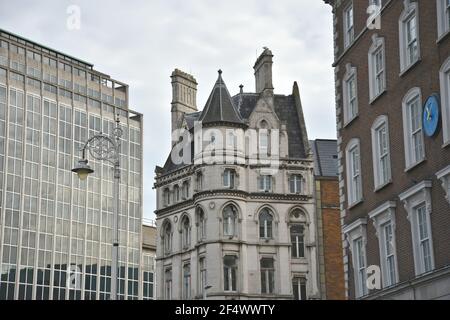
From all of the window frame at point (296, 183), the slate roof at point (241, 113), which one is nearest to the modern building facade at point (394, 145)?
the slate roof at point (241, 113)

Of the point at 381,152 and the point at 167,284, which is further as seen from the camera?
the point at 167,284

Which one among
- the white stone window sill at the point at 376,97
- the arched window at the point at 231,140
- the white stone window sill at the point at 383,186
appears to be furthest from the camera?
the arched window at the point at 231,140

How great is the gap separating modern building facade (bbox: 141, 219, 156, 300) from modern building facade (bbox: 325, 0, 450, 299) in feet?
279

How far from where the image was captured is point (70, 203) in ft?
346

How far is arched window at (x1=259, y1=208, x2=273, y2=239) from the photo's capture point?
62.9 meters

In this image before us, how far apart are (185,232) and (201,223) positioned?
2.75m

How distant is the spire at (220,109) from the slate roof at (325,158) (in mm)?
7312

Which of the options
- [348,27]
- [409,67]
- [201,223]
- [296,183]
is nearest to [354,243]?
[409,67]

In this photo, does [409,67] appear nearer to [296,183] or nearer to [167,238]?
[296,183]

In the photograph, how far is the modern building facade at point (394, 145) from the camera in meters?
24.5

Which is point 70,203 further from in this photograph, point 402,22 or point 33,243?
point 402,22

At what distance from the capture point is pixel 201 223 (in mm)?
63156

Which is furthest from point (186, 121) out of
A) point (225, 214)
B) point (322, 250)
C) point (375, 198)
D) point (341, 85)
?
point (375, 198)

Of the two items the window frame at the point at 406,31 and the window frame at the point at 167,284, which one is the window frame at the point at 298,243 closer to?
the window frame at the point at 167,284
